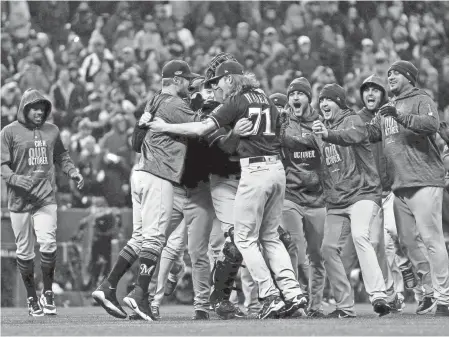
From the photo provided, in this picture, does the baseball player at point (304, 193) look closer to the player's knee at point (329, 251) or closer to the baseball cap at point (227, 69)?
the player's knee at point (329, 251)

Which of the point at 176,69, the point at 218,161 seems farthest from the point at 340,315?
the point at 176,69

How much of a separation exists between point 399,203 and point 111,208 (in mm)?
6030

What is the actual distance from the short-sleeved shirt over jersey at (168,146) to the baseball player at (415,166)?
2024 millimetres

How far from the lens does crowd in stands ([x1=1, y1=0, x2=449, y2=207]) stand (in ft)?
56.2

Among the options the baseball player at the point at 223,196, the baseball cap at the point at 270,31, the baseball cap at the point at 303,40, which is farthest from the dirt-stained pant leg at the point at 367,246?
the baseball cap at the point at 270,31

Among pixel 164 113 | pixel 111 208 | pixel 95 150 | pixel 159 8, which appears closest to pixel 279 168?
pixel 164 113

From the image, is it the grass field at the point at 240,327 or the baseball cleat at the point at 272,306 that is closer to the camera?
the grass field at the point at 240,327

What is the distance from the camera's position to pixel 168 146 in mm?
10000

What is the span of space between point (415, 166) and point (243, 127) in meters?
2.06

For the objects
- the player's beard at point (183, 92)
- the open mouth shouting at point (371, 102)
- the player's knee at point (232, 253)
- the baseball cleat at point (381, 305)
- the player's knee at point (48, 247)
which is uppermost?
the player's beard at point (183, 92)

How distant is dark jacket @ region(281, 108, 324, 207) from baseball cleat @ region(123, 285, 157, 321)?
227cm

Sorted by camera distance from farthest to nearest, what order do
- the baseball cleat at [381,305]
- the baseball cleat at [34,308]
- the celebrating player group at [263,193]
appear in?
the baseball cleat at [34,308] < the baseball cleat at [381,305] < the celebrating player group at [263,193]

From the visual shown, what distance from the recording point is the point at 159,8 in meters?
21.8

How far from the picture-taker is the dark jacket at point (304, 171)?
11.1 m
